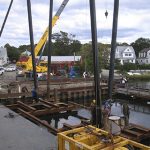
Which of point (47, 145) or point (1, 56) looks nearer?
point (47, 145)

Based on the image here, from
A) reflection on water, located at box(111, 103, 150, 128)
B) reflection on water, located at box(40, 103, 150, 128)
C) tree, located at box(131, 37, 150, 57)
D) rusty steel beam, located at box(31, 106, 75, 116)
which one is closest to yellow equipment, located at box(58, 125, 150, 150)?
rusty steel beam, located at box(31, 106, 75, 116)

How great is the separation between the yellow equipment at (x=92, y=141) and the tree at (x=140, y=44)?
371 feet

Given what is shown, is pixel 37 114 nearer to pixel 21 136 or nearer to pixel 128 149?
pixel 21 136

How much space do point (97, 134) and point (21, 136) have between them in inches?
190

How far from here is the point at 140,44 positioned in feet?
393

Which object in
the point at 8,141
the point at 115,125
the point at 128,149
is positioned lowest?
the point at 8,141

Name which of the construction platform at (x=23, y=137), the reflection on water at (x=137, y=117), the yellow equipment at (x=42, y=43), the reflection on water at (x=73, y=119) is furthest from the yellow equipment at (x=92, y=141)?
the yellow equipment at (x=42, y=43)

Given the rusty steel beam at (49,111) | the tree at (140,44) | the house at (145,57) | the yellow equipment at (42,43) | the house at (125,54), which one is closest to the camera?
the rusty steel beam at (49,111)

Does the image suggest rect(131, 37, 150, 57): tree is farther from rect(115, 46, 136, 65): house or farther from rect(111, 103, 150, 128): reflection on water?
rect(111, 103, 150, 128): reflection on water

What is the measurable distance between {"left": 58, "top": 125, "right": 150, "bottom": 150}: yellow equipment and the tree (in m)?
113

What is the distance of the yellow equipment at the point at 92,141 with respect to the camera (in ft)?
21.1

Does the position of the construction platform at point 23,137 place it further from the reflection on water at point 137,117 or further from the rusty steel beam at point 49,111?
the reflection on water at point 137,117

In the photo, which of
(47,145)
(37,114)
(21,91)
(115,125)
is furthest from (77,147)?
(21,91)

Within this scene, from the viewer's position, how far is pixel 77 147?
6.58m
